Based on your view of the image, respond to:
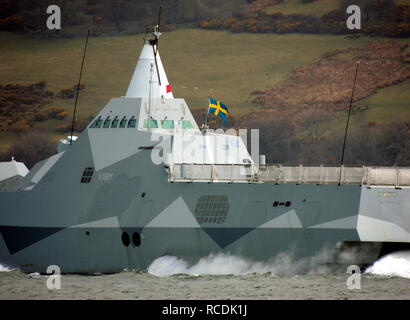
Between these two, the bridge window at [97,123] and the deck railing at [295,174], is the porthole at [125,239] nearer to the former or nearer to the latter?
the deck railing at [295,174]

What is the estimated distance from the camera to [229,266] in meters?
37.7

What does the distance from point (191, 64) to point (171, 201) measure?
162 ft

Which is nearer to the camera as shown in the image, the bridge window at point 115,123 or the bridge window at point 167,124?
the bridge window at point 115,123

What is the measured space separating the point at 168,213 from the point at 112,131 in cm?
513

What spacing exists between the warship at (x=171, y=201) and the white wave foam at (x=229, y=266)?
0.24 metres

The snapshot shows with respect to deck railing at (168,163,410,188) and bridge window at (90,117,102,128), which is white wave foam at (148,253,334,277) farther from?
bridge window at (90,117,102,128)

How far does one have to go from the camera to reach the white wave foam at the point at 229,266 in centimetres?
3706

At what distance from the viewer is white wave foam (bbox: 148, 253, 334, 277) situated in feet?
122

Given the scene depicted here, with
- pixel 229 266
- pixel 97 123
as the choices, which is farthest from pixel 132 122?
pixel 229 266

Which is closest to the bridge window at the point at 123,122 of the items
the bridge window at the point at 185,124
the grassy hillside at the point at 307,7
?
the bridge window at the point at 185,124

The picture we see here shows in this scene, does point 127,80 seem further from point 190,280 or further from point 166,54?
point 190,280

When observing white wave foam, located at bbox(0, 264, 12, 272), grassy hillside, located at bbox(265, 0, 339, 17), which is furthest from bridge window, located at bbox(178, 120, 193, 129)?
grassy hillside, located at bbox(265, 0, 339, 17)

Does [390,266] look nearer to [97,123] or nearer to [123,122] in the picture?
[123,122]

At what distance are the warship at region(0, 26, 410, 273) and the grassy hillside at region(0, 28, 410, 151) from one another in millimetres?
37395
